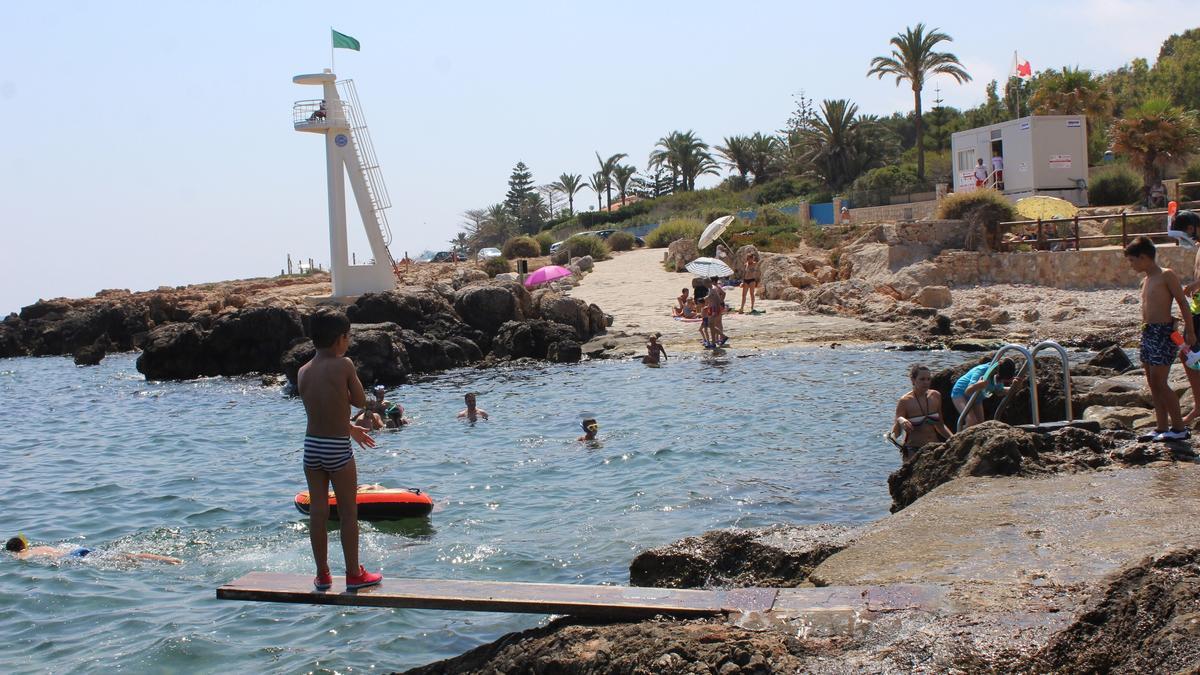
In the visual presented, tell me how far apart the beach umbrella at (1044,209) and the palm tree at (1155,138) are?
18.5ft

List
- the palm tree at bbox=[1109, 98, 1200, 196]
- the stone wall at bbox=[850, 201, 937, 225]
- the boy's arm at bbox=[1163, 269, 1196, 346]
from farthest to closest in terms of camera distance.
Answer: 1. the stone wall at bbox=[850, 201, 937, 225]
2. the palm tree at bbox=[1109, 98, 1200, 196]
3. the boy's arm at bbox=[1163, 269, 1196, 346]

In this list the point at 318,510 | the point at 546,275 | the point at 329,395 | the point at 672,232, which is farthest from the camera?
the point at 672,232

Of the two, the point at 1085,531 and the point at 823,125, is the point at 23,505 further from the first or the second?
the point at 823,125

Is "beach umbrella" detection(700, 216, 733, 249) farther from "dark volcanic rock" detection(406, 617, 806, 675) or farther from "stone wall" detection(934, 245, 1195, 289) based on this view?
"dark volcanic rock" detection(406, 617, 806, 675)

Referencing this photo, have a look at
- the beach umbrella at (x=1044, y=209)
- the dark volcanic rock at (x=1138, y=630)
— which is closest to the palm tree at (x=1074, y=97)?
the beach umbrella at (x=1044, y=209)

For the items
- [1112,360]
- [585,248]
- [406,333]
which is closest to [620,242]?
[585,248]

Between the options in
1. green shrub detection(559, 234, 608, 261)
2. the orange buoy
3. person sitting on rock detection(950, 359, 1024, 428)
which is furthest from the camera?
green shrub detection(559, 234, 608, 261)

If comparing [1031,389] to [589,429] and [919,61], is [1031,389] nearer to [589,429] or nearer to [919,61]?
[589,429]

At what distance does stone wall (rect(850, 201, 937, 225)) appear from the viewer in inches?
1339

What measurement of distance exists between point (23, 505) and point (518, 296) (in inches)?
641

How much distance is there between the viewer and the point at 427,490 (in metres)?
12.3

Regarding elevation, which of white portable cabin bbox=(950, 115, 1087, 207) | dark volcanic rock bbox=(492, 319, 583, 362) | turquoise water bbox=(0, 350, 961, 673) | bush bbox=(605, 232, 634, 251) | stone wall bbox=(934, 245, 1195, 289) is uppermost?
white portable cabin bbox=(950, 115, 1087, 207)

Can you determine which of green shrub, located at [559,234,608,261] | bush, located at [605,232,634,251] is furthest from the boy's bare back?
bush, located at [605,232,634,251]

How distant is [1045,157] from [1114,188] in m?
2.83
